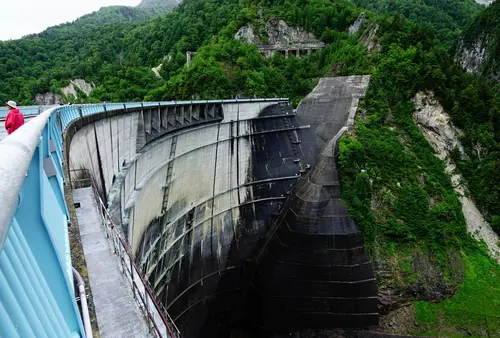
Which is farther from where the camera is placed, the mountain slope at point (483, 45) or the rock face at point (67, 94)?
the mountain slope at point (483, 45)

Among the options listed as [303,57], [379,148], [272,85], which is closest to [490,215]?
[379,148]

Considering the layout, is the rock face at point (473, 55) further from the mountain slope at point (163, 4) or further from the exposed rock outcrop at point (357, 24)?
the mountain slope at point (163, 4)

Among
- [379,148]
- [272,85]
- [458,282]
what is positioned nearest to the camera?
[458,282]

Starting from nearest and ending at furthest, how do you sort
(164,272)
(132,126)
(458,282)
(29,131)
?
1. (29,131)
2. (132,126)
3. (164,272)
4. (458,282)

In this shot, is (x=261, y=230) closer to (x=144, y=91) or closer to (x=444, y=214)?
(x=444, y=214)

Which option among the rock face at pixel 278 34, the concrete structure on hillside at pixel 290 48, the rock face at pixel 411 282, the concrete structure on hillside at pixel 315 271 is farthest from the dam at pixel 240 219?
the rock face at pixel 278 34

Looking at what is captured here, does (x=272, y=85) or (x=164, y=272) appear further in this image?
(x=272, y=85)

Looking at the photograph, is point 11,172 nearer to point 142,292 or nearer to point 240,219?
point 142,292
